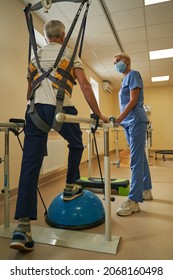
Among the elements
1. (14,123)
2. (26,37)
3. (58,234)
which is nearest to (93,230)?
(58,234)

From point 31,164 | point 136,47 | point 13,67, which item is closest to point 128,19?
point 136,47

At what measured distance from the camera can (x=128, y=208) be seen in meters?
1.93

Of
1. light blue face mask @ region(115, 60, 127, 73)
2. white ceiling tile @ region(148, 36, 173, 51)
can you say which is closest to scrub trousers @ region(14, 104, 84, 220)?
light blue face mask @ region(115, 60, 127, 73)

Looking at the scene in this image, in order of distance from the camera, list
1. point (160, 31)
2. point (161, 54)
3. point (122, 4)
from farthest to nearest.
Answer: point (161, 54) < point (160, 31) < point (122, 4)

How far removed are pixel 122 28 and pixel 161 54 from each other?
187cm

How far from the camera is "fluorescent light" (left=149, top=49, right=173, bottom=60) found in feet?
16.3

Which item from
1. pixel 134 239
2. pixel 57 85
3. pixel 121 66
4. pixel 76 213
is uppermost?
pixel 121 66

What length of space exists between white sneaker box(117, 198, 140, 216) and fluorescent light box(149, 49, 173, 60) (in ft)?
13.5

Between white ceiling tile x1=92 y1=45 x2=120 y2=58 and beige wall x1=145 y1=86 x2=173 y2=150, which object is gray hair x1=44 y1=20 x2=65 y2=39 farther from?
beige wall x1=145 y1=86 x2=173 y2=150

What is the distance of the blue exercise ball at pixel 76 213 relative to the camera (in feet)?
5.33

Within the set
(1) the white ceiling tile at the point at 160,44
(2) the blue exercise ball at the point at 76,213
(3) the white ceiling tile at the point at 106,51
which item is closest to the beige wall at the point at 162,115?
(1) the white ceiling tile at the point at 160,44

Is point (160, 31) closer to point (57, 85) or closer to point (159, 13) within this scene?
point (159, 13)

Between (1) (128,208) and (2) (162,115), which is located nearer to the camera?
(1) (128,208)

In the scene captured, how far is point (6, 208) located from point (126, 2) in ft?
9.82
